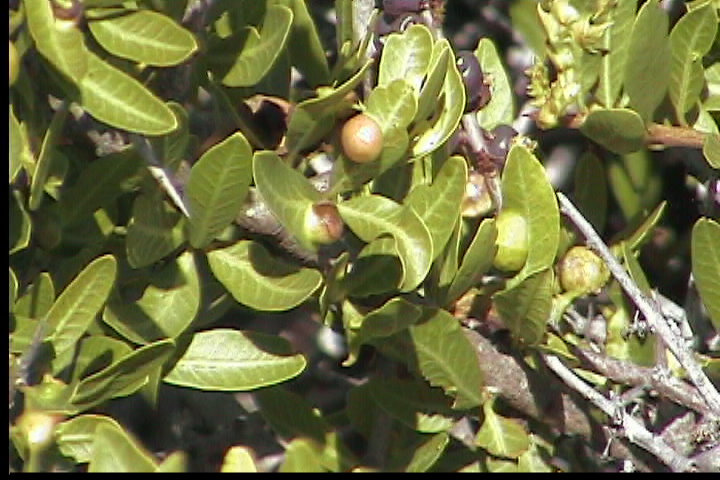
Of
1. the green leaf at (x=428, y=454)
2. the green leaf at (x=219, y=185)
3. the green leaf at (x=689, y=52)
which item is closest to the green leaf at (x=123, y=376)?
the green leaf at (x=219, y=185)

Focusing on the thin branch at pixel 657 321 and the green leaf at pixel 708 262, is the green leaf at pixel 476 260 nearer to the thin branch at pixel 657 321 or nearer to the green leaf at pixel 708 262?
the thin branch at pixel 657 321

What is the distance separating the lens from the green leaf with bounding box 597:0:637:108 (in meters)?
1.41

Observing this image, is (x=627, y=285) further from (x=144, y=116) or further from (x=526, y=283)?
(x=144, y=116)

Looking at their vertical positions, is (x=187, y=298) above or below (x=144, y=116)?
below

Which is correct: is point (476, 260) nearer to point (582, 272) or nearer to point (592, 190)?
point (582, 272)

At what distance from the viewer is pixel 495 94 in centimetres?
152

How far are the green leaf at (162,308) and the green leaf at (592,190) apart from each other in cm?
52

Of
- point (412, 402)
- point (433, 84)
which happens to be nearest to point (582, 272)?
point (412, 402)

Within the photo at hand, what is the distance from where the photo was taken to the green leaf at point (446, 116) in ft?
3.99

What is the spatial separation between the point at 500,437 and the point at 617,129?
34cm
